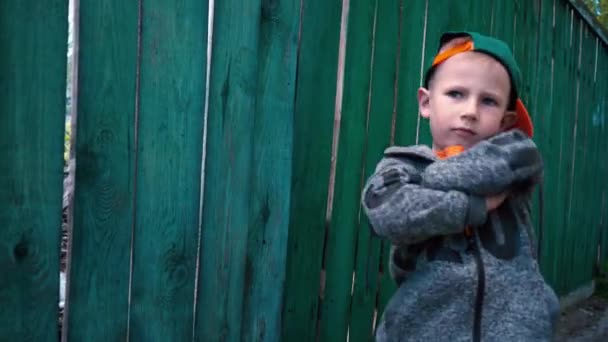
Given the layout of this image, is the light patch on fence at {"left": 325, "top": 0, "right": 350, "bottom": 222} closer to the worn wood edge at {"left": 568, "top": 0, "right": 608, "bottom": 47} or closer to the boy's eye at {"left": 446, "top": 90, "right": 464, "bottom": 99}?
the boy's eye at {"left": 446, "top": 90, "right": 464, "bottom": 99}

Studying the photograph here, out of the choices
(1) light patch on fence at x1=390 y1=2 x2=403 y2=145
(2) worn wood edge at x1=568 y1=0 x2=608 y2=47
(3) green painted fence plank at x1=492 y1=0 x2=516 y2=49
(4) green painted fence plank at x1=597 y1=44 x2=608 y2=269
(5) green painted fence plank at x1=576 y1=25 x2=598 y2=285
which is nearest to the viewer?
(1) light patch on fence at x1=390 y1=2 x2=403 y2=145

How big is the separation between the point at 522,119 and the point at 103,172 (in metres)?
1.22

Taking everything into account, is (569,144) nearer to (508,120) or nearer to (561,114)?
(561,114)

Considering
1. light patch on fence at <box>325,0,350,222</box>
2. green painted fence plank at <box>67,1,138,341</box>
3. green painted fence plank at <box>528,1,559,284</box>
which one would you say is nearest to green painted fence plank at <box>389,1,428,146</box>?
light patch on fence at <box>325,0,350,222</box>

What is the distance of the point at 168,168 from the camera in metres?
1.63

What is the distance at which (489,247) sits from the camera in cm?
155

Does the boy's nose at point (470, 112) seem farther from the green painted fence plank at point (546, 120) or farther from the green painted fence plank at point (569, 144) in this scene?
the green painted fence plank at point (569, 144)

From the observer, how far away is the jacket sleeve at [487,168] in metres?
1.50

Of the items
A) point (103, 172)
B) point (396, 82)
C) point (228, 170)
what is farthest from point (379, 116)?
point (103, 172)

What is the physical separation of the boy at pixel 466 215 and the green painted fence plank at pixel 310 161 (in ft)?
1.79

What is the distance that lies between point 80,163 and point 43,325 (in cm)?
39

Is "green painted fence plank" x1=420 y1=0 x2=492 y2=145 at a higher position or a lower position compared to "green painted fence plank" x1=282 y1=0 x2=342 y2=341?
higher

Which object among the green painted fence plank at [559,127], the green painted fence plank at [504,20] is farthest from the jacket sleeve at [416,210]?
the green painted fence plank at [559,127]

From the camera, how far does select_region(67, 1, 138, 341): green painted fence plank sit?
4.68 ft
